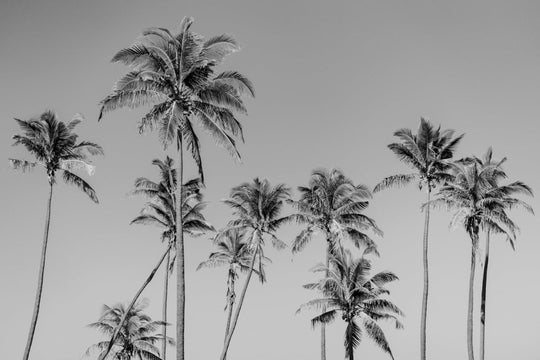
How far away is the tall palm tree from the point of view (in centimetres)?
3575

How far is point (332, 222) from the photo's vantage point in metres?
39.0

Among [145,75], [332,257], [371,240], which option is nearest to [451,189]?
[371,240]

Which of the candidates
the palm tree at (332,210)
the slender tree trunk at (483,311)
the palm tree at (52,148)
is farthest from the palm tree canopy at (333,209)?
the palm tree at (52,148)

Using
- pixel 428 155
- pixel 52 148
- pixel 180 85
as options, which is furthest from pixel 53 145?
pixel 428 155

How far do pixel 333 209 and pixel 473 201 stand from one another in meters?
Result: 9.63

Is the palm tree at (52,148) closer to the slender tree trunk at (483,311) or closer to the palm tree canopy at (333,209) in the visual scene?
the palm tree canopy at (333,209)

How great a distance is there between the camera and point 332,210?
39344 millimetres

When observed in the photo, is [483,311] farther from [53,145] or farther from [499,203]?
[53,145]


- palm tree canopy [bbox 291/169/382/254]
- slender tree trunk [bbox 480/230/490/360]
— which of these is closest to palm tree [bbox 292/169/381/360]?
palm tree canopy [bbox 291/169/382/254]

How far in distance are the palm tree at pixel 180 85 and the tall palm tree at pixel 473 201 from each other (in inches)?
746

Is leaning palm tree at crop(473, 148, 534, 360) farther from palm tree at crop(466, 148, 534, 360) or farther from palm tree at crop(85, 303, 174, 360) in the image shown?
palm tree at crop(85, 303, 174, 360)

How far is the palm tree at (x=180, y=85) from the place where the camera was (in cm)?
2330

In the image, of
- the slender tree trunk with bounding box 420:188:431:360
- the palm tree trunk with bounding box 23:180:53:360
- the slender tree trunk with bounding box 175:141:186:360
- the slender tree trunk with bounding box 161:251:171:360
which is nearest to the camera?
the slender tree trunk with bounding box 175:141:186:360

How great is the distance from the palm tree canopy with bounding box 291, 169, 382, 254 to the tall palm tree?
4.83 meters
